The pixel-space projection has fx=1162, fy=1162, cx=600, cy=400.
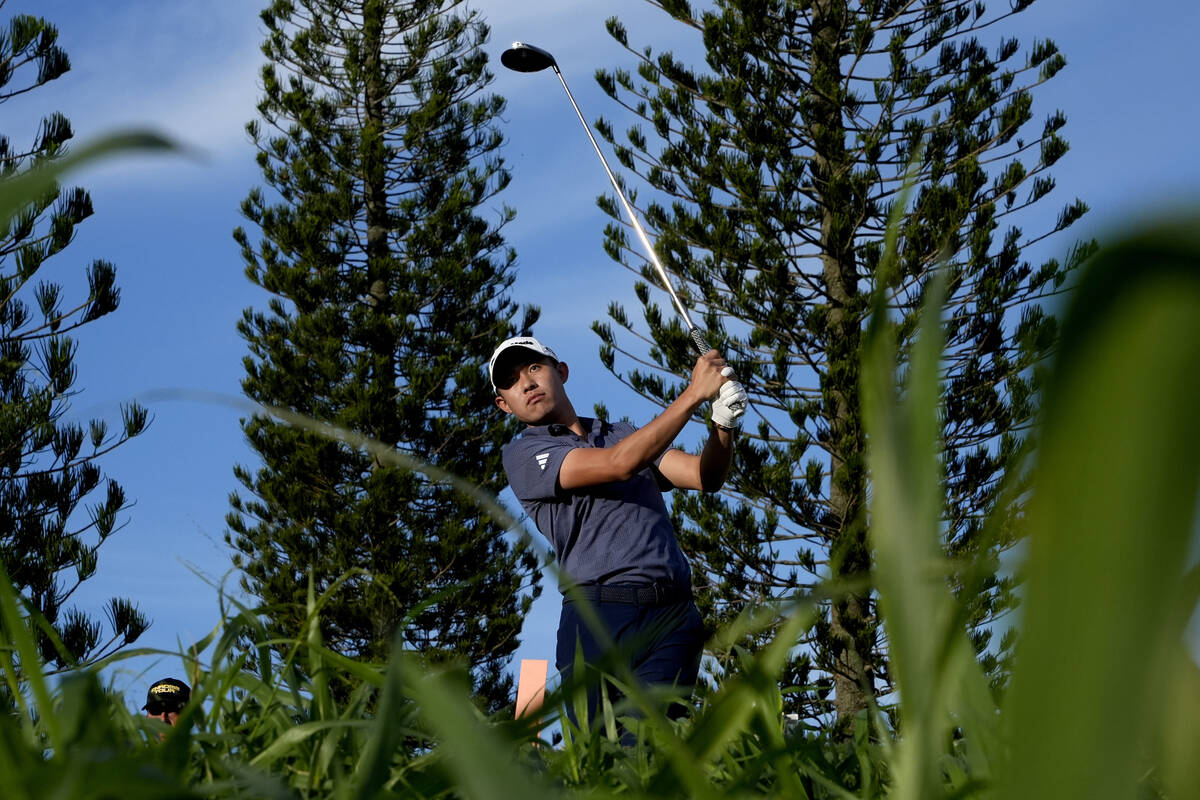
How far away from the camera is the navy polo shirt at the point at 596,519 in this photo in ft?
9.99

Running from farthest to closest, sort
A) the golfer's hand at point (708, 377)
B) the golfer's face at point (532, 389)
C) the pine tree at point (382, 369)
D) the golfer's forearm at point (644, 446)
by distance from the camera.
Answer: the pine tree at point (382, 369) → the golfer's face at point (532, 389) → the golfer's hand at point (708, 377) → the golfer's forearm at point (644, 446)

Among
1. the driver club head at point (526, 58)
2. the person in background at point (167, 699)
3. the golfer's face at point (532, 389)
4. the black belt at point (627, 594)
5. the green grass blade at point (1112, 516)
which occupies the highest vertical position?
the driver club head at point (526, 58)

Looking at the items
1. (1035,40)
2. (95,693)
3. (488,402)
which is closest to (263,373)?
(488,402)

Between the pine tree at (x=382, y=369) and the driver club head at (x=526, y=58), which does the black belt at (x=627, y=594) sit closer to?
the driver club head at (x=526, y=58)

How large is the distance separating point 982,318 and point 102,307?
30.7ft

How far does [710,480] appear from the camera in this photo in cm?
327

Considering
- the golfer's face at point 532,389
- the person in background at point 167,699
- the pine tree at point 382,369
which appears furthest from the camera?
the pine tree at point 382,369

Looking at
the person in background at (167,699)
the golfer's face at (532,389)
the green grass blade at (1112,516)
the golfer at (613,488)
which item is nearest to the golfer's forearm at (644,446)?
the golfer at (613,488)

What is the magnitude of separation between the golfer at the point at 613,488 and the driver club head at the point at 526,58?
3.45 metres

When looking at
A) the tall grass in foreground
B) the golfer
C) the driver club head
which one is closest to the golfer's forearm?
the golfer

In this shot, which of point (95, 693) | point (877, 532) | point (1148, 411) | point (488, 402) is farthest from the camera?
point (488, 402)

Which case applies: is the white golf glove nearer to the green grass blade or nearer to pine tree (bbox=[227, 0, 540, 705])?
the green grass blade

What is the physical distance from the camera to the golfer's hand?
3.29m

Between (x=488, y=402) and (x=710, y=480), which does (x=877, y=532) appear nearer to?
(x=710, y=480)
